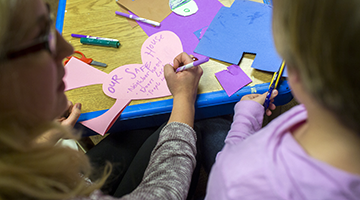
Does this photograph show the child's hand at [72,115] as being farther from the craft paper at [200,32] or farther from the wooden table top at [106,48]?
the craft paper at [200,32]

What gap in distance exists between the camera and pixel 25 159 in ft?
1.06

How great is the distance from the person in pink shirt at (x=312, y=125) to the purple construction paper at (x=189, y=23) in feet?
1.39

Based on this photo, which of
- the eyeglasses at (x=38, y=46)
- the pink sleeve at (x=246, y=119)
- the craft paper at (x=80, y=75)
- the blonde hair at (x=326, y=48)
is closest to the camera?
the blonde hair at (x=326, y=48)

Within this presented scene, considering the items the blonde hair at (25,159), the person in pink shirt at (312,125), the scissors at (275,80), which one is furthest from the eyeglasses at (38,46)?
the scissors at (275,80)

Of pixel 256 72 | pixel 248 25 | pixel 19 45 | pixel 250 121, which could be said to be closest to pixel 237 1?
pixel 248 25

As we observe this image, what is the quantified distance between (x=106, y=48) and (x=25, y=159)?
18.7 inches

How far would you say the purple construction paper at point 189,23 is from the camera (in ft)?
2.28

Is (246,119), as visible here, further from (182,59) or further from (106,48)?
(106,48)

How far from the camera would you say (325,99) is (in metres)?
0.24

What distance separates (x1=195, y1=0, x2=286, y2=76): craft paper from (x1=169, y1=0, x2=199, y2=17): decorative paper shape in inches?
3.7

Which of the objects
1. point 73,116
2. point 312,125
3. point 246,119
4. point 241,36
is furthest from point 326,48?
point 73,116

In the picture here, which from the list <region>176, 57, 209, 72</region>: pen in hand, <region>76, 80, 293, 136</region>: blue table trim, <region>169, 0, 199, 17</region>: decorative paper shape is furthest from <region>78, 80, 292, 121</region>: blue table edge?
<region>169, 0, 199, 17</region>: decorative paper shape

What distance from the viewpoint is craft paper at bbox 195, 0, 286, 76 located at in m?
0.64

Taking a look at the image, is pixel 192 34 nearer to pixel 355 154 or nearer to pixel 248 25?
pixel 248 25
